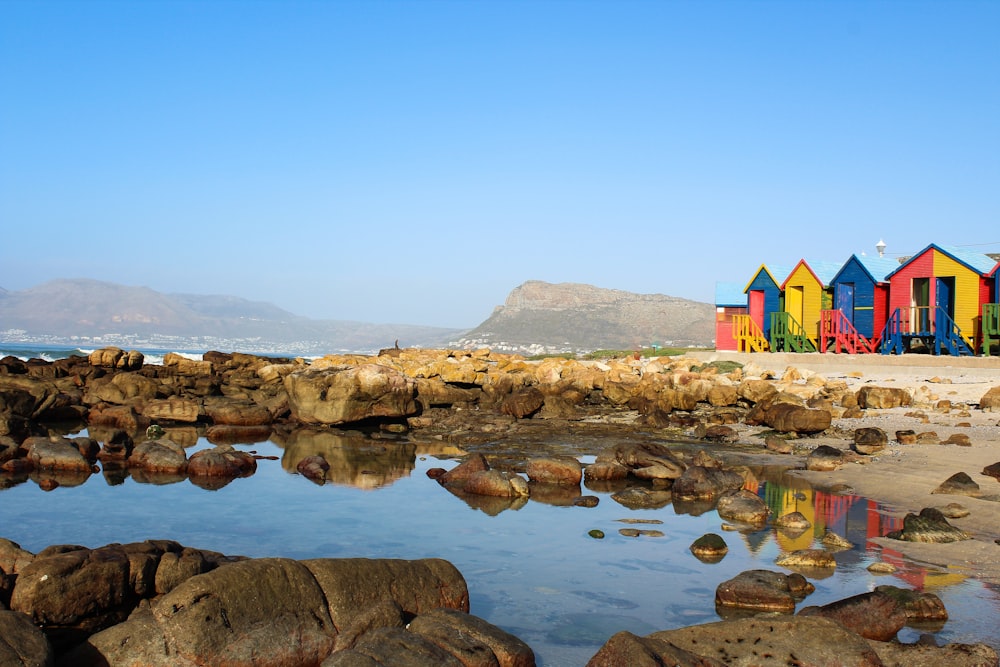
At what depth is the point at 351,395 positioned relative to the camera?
23031 mm

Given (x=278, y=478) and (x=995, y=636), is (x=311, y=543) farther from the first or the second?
(x=995, y=636)

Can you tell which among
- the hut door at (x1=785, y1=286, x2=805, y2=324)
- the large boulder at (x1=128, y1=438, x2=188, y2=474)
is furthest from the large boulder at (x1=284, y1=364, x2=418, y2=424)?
the hut door at (x1=785, y1=286, x2=805, y2=324)

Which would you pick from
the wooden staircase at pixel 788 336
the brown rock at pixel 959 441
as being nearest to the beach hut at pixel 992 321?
the wooden staircase at pixel 788 336

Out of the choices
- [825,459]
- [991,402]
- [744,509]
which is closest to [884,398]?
[991,402]

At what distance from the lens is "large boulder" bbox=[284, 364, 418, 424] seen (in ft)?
75.7

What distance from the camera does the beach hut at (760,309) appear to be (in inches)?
1474

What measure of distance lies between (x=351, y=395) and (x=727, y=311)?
79.7 feet

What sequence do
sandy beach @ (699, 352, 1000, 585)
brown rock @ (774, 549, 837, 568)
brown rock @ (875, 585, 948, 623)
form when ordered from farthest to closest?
sandy beach @ (699, 352, 1000, 585), brown rock @ (774, 549, 837, 568), brown rock @ (875, 585, 948, 623)

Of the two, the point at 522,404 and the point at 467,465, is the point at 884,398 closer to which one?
the point at 522,404

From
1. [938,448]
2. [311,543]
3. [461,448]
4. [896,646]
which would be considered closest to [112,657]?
[311,543]

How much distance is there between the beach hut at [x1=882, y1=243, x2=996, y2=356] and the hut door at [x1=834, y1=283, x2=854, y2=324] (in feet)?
5.61

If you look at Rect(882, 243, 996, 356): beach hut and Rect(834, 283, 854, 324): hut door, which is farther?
Rect(834, 283, 854, 324): hut door

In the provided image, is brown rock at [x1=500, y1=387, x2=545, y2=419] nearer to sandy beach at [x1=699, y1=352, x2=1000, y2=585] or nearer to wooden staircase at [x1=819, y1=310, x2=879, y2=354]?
sandy beach at [x1=699, y1=352, x2=1000, y2=585]

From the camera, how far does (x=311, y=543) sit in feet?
35.2
